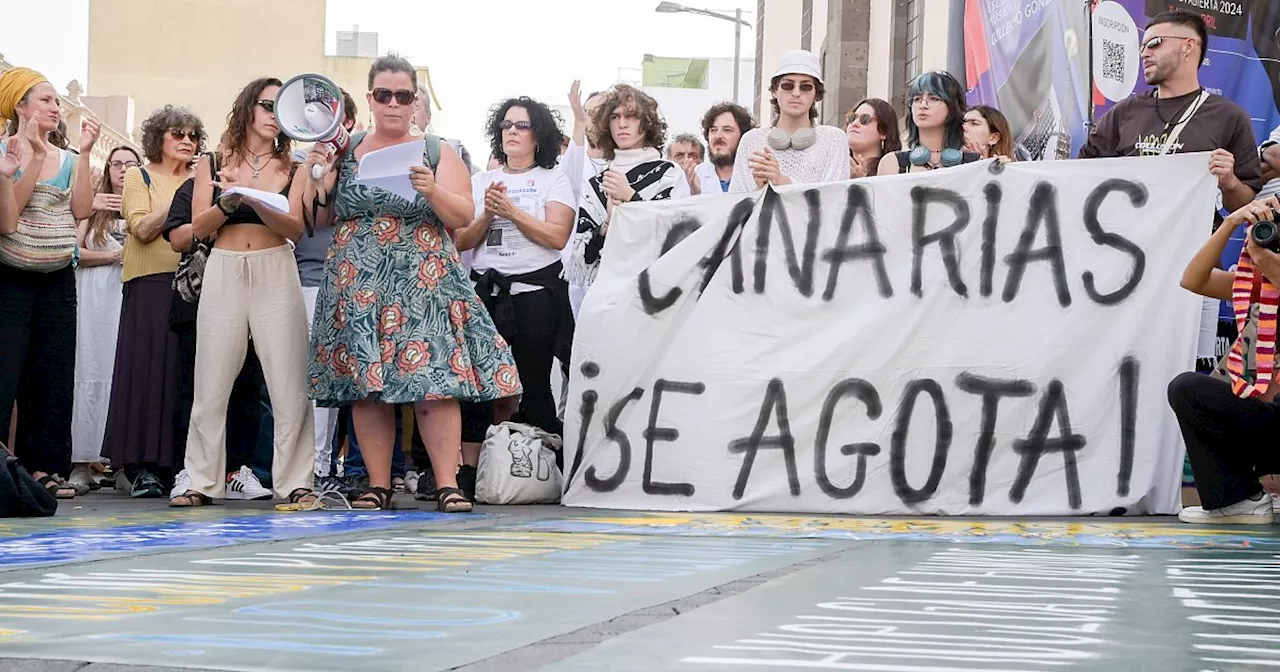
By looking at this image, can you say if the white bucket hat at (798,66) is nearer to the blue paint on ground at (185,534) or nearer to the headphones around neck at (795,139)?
the headphones around neck at (795,139)

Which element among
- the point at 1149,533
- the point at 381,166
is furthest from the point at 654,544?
the point at 381,166

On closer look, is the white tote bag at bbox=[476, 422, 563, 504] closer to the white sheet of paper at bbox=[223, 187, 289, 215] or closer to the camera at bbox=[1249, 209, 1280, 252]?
the white sheet of paper at bbox=[223, 187, 289, 215]

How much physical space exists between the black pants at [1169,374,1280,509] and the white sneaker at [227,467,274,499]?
398cm

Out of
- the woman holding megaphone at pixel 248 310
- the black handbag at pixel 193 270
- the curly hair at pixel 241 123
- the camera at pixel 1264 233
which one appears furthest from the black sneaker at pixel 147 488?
the camera at pixel 1264 233

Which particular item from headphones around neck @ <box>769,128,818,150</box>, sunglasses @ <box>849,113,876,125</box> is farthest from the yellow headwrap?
sunglasses @ <box>849,113,876,125</box>

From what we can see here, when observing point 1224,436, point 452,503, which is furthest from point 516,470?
point 1224,436

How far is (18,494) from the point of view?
6254mm

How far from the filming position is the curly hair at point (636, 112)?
27.0 ft

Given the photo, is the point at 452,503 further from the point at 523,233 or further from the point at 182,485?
the point at 523,233

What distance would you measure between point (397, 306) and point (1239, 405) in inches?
126

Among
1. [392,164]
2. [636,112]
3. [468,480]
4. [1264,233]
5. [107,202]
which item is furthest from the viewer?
[107,202]

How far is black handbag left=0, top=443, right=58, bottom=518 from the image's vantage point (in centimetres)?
622

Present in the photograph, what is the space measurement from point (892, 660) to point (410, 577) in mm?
1594

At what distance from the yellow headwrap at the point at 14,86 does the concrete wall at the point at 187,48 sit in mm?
38992
